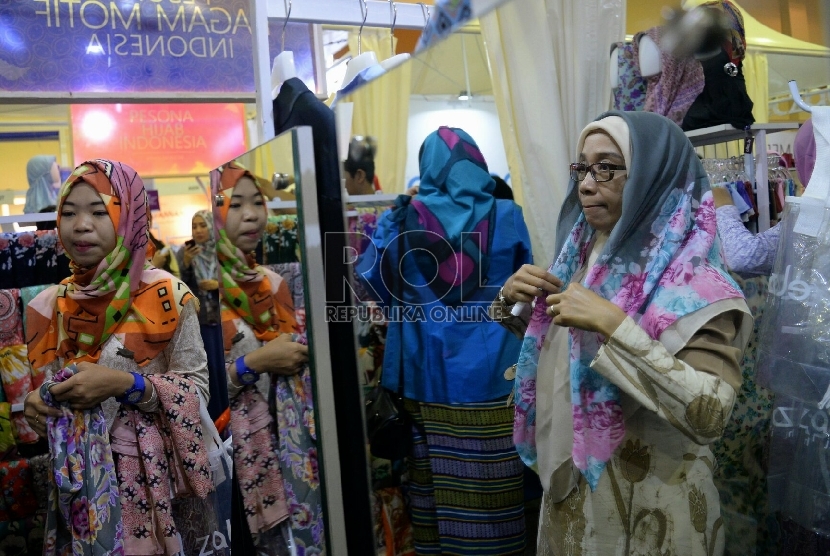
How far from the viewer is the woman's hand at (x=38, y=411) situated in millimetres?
1799

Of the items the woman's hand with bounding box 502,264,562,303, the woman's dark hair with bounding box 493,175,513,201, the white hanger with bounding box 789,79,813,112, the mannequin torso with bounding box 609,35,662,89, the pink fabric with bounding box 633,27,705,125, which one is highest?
the mannequin torso with bounding box 609,35,662,89

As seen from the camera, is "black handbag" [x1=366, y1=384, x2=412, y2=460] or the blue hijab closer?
the blue hijab

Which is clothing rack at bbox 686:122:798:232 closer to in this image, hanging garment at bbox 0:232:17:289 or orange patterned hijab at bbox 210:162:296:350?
orange patterned hijab at bbox 210:162:296:350

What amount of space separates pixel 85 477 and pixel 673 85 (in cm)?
168

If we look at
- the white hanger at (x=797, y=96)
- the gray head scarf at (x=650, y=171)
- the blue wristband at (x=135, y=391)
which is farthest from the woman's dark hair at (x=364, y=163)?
the blue wristband at (x=135, y=391)

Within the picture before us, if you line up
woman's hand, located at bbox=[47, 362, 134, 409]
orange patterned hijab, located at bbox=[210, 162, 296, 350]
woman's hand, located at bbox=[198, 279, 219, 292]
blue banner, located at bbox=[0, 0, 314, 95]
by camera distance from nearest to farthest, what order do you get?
orange patterned hijab, located at bbox=[210, 162, 296, 350]
woman's hand, located at bbox=[47, 362, 134, 409]
blue banner, located at bbox=[0, 0, 314, 95]
woman's hand, located at bbox=[198, 279, 219, 292]

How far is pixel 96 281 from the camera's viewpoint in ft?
5.92

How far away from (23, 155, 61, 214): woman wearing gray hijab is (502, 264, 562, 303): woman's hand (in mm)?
3247

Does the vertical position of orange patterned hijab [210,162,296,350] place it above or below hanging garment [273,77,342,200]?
below

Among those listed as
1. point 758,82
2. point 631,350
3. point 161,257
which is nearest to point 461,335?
point 631,350

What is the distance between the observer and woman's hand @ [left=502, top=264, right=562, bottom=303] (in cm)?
110

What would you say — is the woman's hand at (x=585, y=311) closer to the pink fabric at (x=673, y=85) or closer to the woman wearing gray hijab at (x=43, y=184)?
the pink fabric at (x=673, y=85)

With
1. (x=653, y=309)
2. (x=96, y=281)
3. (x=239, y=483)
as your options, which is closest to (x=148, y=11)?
(x=96, y=281)

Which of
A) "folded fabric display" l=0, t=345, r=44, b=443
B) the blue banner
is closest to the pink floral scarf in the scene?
the blue banner
